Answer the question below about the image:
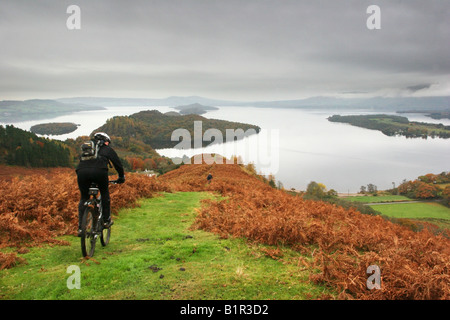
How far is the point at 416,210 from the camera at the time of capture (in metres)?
69.1

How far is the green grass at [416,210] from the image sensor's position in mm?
63194

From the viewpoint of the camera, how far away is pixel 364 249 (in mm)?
6785

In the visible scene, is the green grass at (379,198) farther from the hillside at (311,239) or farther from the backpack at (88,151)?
the backpack at (88,151)

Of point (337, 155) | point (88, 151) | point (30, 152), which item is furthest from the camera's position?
point (337, 155)

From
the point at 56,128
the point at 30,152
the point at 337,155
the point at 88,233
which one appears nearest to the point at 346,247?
the point at 88,233

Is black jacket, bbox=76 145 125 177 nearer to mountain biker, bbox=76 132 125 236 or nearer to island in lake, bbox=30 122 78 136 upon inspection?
mountain biker, bbox=76 132 125 236

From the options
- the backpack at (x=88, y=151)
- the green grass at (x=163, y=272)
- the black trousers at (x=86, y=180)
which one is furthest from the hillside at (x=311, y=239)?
the backpack at (x=88, y=151)

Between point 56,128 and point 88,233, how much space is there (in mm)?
179431

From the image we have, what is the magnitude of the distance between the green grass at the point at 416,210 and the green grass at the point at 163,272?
218 feet

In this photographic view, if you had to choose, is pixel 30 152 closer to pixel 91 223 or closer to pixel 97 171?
pixel 91 223

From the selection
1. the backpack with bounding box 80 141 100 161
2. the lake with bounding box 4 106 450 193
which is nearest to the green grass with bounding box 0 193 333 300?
the backpack with bounding box 80 141 100 161

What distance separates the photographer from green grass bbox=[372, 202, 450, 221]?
207ft

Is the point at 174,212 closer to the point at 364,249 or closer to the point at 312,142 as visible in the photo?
the point at 364,249
